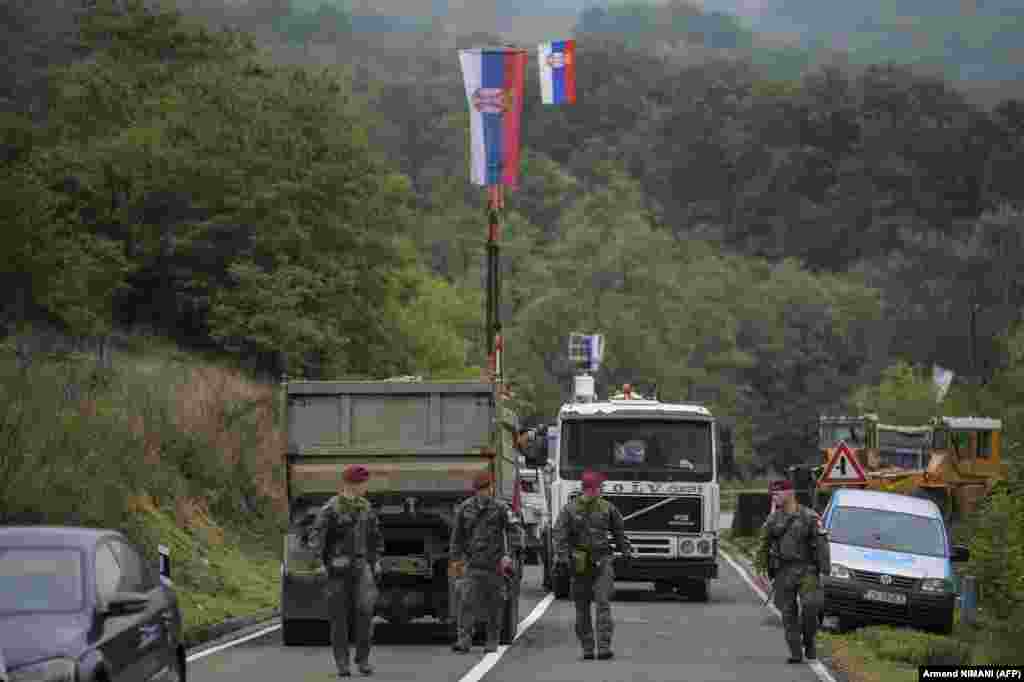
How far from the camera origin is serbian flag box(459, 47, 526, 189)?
128ft

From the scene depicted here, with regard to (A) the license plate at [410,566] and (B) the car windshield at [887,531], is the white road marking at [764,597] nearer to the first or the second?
(B) the car windshield at [887,531]

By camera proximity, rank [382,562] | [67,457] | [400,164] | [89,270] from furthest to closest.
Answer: [400,164] → [89,270] → [67,457] → [382,562]

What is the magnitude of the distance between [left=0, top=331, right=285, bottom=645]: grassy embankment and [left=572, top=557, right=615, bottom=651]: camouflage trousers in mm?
4877

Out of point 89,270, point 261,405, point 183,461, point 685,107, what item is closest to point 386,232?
point 89,270

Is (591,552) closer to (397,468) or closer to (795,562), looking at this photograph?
(795,562)

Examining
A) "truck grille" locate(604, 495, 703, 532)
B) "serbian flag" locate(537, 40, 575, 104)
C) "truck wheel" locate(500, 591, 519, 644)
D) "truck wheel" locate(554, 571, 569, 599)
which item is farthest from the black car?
"serbian flag" locate(537, 40, 575, 104)

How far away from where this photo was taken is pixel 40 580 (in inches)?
541

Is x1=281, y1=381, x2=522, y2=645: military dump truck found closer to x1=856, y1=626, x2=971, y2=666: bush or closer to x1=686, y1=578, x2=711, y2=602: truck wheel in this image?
x1=856, y1=626, x2=971, y2=666: bush

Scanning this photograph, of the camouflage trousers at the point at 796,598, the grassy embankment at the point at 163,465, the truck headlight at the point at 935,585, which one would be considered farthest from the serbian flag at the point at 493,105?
the camouflage trousers at the point at 796,598

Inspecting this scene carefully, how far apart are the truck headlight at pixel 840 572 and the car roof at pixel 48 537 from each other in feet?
47.1

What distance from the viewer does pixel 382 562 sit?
2248cm

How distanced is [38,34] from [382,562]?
3530 inches

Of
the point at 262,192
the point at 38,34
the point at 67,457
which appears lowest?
the point at 67,457

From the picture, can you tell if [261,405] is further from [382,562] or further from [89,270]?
[382,562]
